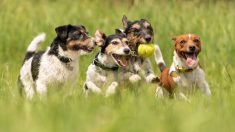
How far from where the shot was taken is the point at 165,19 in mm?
14711

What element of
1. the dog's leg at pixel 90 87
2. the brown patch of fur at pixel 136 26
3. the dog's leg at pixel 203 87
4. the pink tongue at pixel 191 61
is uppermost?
Answer: the brown patch of fur at pixel 136 26

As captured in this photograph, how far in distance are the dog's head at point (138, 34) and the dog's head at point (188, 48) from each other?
44 centimetres

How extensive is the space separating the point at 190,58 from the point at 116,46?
0.95 metres

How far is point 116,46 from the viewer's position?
31.5ft

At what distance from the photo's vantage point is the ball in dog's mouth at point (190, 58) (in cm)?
950

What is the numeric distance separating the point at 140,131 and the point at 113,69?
466 centimetres

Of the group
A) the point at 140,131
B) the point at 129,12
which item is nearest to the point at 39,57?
the point at 140,131

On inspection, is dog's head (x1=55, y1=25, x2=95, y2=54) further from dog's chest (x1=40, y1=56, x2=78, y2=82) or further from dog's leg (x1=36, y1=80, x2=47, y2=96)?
dog's leg (x1=36, y1=80, x2=47, y2=96)

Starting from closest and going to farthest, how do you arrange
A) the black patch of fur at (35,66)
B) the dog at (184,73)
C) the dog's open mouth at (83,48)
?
the dog at (184,73)
the dog's open mouth at (83,48)
the black patch of fur at (35,66)

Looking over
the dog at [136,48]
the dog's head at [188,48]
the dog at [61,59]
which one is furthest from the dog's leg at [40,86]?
the dog's head at [188,48]

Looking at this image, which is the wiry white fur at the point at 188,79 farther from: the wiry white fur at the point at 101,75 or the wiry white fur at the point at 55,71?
the wiry white fur at the point at 55,71

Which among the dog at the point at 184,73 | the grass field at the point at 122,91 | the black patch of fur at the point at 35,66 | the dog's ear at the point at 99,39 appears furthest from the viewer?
the black patch of fur at the point at 35,66

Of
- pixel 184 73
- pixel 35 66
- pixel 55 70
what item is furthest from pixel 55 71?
pixel 184 73

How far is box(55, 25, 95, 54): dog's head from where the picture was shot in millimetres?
9664
